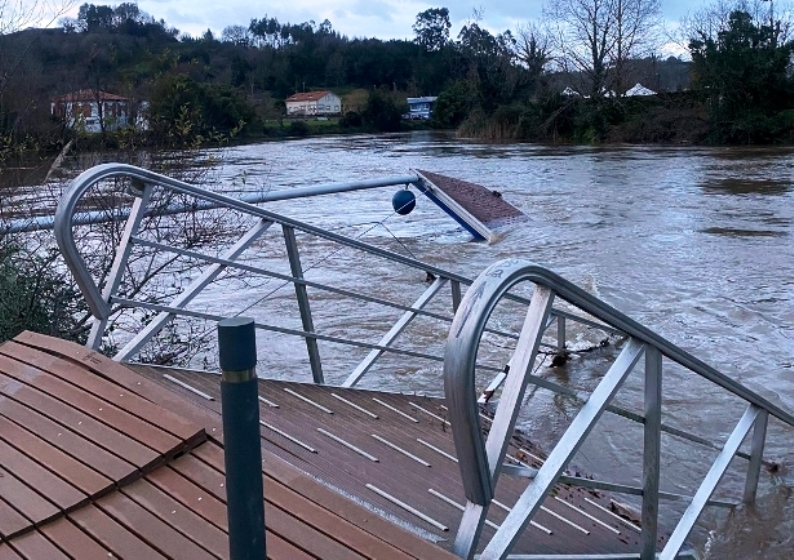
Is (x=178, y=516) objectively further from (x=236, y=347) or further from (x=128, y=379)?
(x=236, y=347)

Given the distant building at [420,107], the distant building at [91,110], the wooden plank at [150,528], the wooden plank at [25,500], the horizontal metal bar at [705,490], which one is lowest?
the horizontal metal bar at [705,490]

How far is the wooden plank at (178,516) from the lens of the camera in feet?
7.06

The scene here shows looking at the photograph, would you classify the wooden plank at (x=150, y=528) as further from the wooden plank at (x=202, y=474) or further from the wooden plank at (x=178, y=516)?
the wooden plank at (x=202, y=474)

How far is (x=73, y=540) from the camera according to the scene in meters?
2.20

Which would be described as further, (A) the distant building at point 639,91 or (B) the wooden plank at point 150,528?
(A) the distant building at point 639,91

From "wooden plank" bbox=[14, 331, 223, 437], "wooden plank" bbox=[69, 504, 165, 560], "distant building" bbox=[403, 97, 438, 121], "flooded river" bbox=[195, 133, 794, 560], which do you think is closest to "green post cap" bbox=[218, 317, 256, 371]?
"wooden plank" bbox=[69, 504, 165, 560]

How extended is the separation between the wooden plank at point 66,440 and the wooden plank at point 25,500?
0.53ft

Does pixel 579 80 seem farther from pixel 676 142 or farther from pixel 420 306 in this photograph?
pixel 420 306

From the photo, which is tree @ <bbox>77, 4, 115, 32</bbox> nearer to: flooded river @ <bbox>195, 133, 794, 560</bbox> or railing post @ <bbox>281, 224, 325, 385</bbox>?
flooded river @ <bbox>195, 133, 794, 560</bbox>

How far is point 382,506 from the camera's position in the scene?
2625 mm

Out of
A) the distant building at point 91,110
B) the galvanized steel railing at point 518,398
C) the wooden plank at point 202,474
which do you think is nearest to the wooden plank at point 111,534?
the wooden plank at point 202,474

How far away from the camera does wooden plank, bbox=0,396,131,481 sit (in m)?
2.46

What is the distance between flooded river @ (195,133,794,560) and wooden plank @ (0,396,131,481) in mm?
2664

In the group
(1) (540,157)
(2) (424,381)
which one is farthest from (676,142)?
(2) (424,381)
